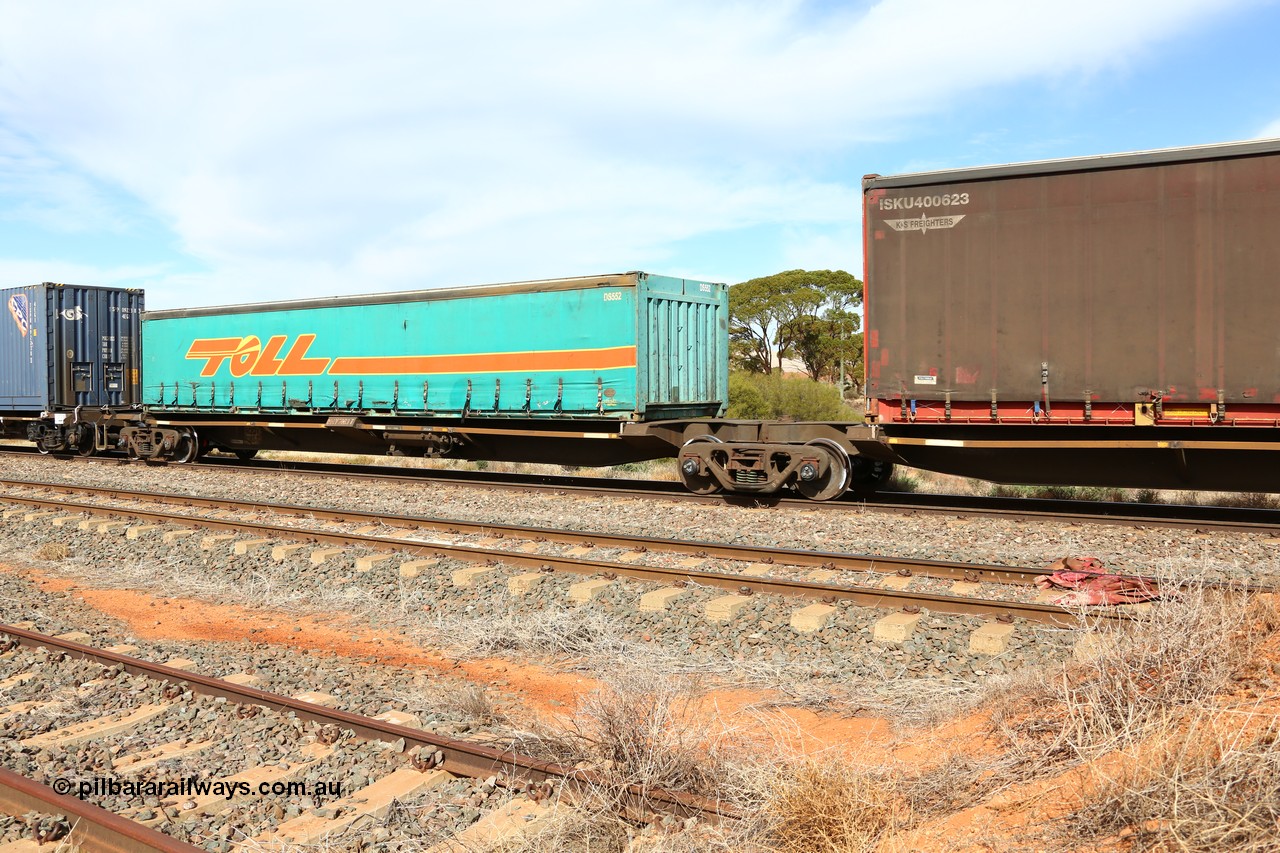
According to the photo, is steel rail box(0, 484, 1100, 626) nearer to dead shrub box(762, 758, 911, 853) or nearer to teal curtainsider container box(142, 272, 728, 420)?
dead shrub box(762, 758, 911, 853)

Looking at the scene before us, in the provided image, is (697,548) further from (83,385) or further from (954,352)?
(83,385)

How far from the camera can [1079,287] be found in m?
10.5

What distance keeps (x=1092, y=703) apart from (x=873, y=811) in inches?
48.7

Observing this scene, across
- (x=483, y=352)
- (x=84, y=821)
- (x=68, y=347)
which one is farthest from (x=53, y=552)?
(x=68, y=347)

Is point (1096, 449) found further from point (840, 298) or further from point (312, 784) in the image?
point (840, 298)

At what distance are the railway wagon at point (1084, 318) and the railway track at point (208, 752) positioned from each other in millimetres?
8309

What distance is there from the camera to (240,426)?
1936 centimetres

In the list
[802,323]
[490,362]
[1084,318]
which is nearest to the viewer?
[1084,318]

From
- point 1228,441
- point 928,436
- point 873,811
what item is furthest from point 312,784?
point 1228,441

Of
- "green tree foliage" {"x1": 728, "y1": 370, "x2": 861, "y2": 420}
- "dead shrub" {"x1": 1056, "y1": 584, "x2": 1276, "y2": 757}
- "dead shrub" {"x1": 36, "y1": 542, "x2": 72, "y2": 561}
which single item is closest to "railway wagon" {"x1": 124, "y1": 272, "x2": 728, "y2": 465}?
"dead shrub" {"x1": 36, "y1": 542, "x2": 72, "y2": 561}

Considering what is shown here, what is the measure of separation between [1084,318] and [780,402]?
49.0ft

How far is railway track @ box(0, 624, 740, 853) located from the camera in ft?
12.3

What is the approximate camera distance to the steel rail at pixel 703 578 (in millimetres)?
6766

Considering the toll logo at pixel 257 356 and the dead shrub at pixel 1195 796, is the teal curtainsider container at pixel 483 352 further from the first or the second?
the dead shrub at pixel 1195 796
